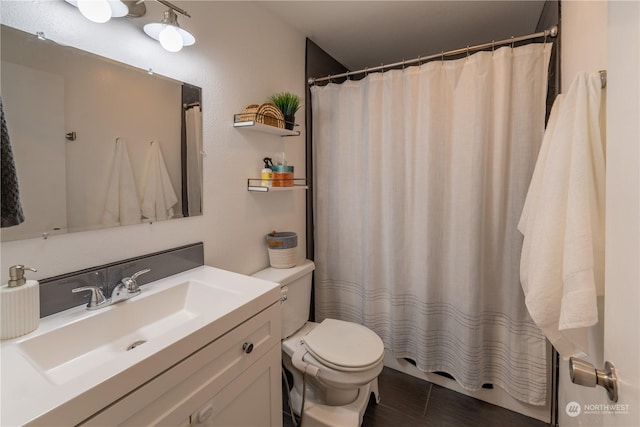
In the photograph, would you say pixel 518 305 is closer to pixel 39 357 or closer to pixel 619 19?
pixel 619 19

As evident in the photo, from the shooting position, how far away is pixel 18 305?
0.79m

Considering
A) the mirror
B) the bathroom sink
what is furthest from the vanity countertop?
the mirror

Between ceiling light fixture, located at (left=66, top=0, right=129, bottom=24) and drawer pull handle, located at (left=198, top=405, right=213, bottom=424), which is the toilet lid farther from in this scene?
ceiling light fixture, located at (left=66, top=0, right=129, bottom=24)

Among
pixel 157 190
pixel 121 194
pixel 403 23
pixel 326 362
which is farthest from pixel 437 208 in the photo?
pixel 121 194

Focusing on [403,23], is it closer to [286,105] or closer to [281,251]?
[286,105]

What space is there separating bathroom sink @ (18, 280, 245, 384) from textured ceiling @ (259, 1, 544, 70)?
1654 millimetres

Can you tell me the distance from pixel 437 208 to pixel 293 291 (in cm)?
99

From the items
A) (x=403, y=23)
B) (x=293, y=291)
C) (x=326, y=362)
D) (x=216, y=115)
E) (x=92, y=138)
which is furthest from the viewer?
(x=403, y=23)

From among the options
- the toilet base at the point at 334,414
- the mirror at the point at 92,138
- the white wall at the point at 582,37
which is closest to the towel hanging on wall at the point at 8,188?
the mirror at the point at 92,138

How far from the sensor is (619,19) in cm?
51

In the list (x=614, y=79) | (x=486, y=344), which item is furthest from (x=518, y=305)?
(x=614, y=79)

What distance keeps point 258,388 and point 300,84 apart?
1.85 metres

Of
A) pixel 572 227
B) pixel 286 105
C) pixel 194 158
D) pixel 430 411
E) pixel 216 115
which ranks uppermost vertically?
pixel 286 105

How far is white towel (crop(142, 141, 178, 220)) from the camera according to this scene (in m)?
1.19
